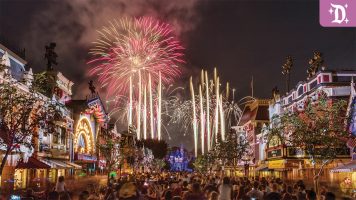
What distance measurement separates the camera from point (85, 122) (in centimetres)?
5853

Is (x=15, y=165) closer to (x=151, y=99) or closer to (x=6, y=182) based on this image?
(x=6, y=182)

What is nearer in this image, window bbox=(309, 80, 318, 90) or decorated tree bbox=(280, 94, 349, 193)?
decorated tree bbox=(280, 94, 349, 193)

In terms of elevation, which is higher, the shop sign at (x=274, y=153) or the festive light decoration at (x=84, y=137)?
the festive light decoration at (x=84, y=137)

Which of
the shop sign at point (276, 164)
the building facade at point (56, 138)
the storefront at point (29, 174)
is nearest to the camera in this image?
the building facade at point (56, 138)

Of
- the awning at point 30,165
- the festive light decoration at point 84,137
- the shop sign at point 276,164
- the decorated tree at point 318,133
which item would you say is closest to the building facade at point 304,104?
the shop sign at point 276,164

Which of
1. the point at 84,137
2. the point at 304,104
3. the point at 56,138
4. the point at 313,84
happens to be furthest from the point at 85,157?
the point at 313,84

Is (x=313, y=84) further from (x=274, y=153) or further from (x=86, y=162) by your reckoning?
(x=86, y=162)

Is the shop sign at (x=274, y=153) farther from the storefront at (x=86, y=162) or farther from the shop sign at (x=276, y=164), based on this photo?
the storefront at (x=86, y=162)

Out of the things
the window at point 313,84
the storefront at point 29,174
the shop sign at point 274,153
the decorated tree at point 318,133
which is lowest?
the storefront at point 29,174

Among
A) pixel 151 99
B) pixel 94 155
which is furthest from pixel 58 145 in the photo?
pixel 94 155

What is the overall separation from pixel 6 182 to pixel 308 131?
19.9 metres

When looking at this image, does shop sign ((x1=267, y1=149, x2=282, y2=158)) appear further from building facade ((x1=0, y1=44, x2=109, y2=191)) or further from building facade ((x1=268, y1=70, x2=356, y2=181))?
building facade ((x1=0, y1=44, x2=109, y2=191))

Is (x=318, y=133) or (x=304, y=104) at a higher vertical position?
(x=304, y=104)

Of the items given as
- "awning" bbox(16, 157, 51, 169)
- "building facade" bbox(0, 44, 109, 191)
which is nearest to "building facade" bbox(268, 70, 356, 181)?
"awning" bbox(16, 157, 51, 169)
